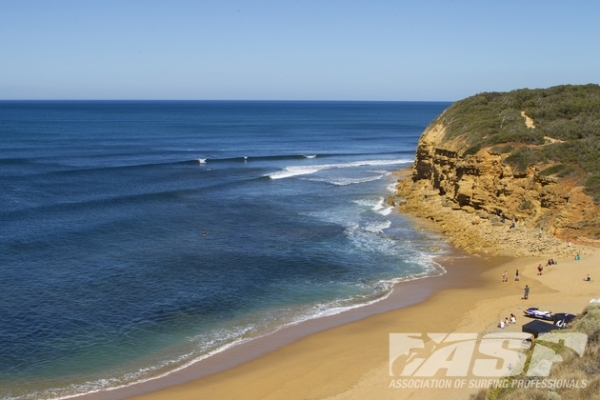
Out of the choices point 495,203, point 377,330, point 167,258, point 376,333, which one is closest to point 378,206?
point 495,203

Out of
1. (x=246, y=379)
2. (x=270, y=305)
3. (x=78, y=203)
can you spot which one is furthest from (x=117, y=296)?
(x=78, y=203)

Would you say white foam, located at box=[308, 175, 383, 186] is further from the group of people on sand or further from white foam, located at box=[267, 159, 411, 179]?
the group of people on sand

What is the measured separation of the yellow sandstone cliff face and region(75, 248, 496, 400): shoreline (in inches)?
143

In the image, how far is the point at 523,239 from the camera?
32.9 meters

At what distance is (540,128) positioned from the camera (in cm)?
4116

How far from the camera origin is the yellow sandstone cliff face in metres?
32.5

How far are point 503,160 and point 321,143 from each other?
58.6 m

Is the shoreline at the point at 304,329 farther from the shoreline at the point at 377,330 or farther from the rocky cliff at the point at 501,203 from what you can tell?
the rocky cliff at the point at 501,203

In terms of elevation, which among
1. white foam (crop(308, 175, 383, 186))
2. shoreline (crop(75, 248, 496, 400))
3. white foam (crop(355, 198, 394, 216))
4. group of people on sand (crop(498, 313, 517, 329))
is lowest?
shoreline (crop(75, 248, 496, 400))

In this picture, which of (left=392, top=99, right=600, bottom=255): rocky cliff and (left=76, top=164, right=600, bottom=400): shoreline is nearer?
(left=76, top=164, right=600, bottom=400): shoreline

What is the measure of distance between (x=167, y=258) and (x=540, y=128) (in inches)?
1111

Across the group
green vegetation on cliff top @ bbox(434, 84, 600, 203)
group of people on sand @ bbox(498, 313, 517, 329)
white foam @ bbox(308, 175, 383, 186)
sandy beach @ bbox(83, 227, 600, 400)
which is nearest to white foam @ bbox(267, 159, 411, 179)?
white foam @ bbox(308, 175, 383, 186)

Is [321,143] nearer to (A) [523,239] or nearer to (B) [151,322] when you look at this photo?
(A) [523,239]

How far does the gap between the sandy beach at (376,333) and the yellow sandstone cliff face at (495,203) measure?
218 cm
